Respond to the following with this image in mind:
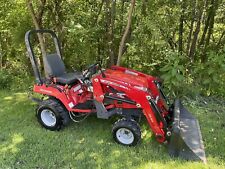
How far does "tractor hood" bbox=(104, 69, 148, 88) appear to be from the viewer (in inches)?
151

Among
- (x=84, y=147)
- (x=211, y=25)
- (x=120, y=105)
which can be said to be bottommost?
(x=84, y=147)

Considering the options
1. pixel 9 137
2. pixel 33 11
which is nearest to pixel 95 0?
pixel 33 11

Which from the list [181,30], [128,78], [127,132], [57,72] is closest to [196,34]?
[181,30]

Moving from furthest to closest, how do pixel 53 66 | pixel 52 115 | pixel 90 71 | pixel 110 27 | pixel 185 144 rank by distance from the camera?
pixel 110 27 → pixel 53 66 → pixel 52 115 → pixel 90 71 → pixel 185 144

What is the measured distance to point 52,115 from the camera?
417cm

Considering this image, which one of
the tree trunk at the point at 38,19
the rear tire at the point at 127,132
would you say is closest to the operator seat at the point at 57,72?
the rear tire at the point at 127,132

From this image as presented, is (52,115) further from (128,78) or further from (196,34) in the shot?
(196,34)

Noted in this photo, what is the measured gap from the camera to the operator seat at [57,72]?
415 centimetres

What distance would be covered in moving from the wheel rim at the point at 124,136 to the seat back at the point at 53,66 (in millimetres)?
1243

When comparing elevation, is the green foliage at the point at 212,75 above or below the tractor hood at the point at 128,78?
below

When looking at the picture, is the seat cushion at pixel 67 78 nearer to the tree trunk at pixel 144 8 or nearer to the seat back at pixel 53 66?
the seat back at pixel 53 66

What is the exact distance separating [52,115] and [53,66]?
27.0 inches

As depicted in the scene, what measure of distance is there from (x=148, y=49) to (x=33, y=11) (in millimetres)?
2278

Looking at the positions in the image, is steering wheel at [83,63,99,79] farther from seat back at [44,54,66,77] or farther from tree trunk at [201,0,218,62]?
tree trunk at [201,0,218,62]
